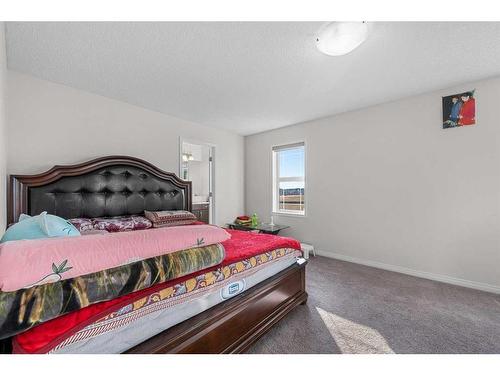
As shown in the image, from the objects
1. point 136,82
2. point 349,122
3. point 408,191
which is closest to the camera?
point 136,82

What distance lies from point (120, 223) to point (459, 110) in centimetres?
392

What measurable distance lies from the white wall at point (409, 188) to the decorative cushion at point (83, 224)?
3002 millimetres

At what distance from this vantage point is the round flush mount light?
145 cm

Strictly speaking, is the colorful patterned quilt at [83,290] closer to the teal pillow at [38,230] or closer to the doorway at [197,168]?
the teal pillow at [38,230]

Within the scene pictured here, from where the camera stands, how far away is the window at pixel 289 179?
3885 mm

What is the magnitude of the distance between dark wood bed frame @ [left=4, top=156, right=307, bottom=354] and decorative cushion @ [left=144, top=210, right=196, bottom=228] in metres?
0.77

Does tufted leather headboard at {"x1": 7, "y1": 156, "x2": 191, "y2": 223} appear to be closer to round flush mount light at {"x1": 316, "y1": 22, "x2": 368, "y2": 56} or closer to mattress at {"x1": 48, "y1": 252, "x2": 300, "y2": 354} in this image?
mattress at {"x1": 48, "y1": 252, "x2": 300, "y2": 354}

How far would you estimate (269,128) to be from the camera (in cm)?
405

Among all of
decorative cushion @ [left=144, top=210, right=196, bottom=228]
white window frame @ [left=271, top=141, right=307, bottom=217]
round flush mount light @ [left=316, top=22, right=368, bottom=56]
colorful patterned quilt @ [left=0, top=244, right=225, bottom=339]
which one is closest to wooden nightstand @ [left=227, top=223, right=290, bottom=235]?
white window frame @ [left=271, top=141, right=307, bottom=217]

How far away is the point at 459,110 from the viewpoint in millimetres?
2393
